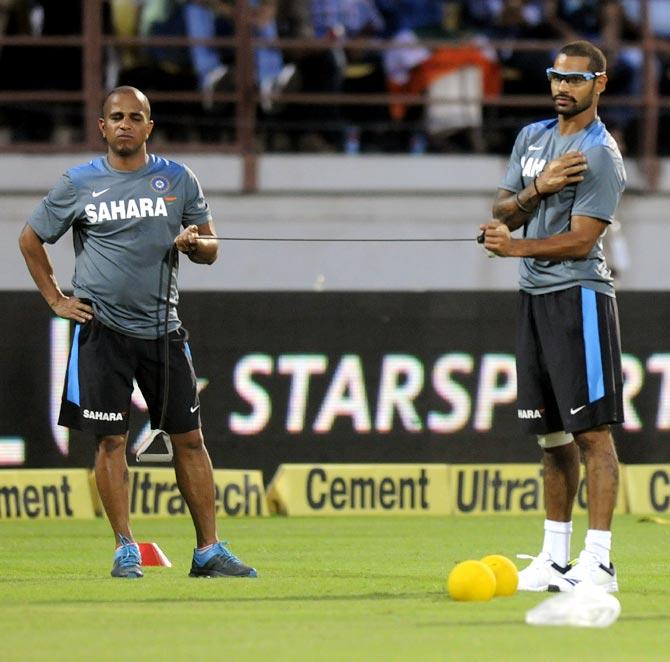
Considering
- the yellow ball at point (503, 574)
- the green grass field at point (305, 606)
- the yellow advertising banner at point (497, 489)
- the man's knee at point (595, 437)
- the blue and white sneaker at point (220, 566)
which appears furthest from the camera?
the yellow advertising banner at point (497, 489)

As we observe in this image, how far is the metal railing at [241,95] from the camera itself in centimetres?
1593

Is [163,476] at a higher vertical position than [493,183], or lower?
lower

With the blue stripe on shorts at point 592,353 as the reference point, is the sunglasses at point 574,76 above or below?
above

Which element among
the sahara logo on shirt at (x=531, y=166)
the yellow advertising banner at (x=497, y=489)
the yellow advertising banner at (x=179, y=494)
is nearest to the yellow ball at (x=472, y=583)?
the sahara logo on shirt at (x=531, y=166)

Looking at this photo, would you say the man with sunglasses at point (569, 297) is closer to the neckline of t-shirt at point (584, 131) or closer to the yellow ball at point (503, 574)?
the neckline of t-shirt at point (584, 131)

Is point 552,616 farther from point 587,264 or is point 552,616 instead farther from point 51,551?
point 51,551

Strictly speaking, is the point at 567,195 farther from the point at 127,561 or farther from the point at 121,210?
the point at 127,561

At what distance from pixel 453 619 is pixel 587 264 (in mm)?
1840

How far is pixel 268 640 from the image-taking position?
605cm

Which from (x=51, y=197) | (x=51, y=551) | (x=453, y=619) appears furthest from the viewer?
(x=51, y=551)

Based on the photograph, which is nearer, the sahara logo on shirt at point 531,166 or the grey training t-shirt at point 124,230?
the sahara logo on shirt at point 531,166

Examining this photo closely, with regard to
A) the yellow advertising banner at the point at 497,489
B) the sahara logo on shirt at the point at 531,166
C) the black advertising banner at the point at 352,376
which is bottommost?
the yellow advertising banner at the point at 497,489

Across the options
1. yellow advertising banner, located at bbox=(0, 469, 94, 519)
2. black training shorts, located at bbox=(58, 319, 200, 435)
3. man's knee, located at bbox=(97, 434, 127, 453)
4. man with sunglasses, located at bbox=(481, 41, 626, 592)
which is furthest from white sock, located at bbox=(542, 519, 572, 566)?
yellow advertising banner, located at bbox=(0, 469, 94, 519)

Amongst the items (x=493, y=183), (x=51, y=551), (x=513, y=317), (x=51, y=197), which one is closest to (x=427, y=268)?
(x=493, y=183)
